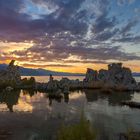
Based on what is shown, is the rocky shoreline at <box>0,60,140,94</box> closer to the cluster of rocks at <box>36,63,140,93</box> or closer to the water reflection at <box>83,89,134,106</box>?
the cluster of rocks at <box>36,63,140,93</box>

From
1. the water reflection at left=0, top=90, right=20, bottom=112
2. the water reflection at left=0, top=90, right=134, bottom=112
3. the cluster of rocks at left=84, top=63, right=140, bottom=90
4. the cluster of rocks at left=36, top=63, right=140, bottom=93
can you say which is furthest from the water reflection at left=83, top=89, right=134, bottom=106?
the cluster of rocks at left=84, top=63, right=140, bottom=90

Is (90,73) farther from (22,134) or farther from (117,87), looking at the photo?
(22,134)

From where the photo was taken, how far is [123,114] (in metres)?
63.5

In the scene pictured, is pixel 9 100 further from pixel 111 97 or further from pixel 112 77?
pixel 112 77

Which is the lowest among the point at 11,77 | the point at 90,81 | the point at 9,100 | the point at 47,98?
the point at 9,100

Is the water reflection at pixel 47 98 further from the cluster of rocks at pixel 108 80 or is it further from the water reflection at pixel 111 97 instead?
the cluster of rocks at pixel 108 80

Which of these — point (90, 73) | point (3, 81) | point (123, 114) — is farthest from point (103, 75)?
point (123, 114)

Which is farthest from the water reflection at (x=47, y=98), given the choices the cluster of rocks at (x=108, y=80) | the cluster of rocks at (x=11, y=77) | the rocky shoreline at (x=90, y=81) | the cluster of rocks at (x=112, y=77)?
the cluster of rocks at (x=112, y=77)

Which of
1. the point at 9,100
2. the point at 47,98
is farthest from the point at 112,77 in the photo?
the point at 9,100

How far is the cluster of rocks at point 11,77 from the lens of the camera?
14462 centimetres

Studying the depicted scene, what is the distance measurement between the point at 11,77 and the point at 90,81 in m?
44.1

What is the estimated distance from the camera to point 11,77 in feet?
521

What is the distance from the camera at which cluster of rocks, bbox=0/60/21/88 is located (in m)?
145

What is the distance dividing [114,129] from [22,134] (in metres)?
14.0
